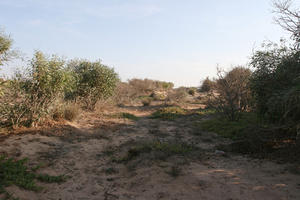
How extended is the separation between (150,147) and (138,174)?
1.44m

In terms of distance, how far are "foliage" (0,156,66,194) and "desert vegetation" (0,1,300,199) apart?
2 centimetres

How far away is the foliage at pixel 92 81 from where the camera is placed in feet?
41.8

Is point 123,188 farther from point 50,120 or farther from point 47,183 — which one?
point 50,120

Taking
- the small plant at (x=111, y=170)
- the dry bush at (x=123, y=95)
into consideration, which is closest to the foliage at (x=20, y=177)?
the small plant at (x=111, y=170)

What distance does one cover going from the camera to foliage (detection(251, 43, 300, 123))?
16.8 feet

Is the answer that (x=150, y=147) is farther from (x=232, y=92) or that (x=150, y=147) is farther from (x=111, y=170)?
(x=232, y=92)

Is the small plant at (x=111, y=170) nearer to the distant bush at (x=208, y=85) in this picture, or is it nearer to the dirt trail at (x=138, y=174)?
the dirt trail at (x=138, y=174)

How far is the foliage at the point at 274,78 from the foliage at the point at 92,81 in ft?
29.0

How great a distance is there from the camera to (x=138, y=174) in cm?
457

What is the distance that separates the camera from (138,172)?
466cm

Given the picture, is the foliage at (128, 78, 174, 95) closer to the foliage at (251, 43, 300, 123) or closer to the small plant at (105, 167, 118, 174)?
the foliage at (251, 43, 300, 123)

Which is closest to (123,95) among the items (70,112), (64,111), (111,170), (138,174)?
(70,112)

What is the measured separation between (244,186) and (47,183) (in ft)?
13.1

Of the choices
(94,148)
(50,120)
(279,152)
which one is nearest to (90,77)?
(50,120)
